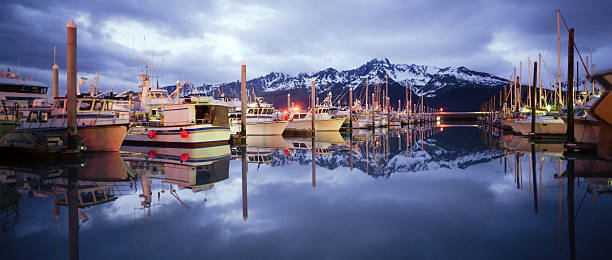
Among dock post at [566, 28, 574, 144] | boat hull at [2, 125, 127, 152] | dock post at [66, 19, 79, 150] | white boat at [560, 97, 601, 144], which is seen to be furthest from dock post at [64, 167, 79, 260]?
dock post at [566, 28, 574, 144]

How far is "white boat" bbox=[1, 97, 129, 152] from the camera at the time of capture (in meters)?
15.8

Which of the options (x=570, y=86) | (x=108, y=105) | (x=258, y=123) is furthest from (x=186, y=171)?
(x=258, y=123)

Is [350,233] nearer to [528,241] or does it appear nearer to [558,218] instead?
[528,241]

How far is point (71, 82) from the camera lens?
13391 millimetres

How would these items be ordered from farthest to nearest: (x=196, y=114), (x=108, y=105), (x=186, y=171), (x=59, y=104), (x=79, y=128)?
(x=196, y=114) < (x=108, y=105) < (x=59, y=104) < (x=79, y=128) < (x=186, y=171)

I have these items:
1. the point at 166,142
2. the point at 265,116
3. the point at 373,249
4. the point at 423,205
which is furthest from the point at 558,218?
the point at 265,116

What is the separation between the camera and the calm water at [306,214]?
14.6ft

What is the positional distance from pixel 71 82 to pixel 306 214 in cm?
1185

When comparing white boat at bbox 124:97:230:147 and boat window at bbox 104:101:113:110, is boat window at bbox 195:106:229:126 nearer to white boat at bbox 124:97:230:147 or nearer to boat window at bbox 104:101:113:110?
white boat at bbox 124:97:230:147

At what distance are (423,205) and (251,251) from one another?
3810 mm

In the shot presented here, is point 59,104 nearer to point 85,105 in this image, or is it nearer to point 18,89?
point 85,105

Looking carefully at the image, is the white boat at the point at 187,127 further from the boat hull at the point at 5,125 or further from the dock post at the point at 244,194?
the dock post at the point at 244,194

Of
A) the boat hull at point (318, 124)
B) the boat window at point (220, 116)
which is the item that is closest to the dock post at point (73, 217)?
the boat window at point (220, 116)

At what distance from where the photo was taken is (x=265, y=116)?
121 ft
